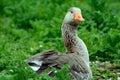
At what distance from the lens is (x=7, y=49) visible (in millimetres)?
10711

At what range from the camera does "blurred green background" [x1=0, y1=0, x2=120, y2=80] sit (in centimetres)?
952

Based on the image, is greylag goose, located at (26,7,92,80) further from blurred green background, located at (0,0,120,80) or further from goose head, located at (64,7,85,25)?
blurred green background, located at (0,0,120,80)

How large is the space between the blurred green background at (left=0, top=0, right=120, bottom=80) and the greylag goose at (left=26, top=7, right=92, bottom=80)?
0.31 m

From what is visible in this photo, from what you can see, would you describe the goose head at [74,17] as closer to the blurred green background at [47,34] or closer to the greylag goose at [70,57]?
the greylag goose at [70,57]

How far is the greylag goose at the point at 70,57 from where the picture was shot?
8249 millimetres

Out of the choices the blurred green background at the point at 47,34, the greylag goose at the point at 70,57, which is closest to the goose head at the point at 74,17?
the greylag goose at the point at 70,57

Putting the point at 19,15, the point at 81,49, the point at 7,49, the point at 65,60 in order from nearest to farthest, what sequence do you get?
the point at 65,60 → the point at 81,49 → the point at 7,49 → the point at 19,15

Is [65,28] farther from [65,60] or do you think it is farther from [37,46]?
[37,46]

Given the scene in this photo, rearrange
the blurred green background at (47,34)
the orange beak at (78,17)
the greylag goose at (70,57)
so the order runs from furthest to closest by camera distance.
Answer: the blurred green background at (47,34) → the orange beak at (78,17) → the greylag goose at (70,57)

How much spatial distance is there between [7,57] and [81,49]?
5.06ft

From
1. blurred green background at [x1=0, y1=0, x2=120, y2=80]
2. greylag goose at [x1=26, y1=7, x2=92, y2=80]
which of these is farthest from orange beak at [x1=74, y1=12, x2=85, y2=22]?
blurred green background at [x1=0, y1=0, x2=120, y2=80]

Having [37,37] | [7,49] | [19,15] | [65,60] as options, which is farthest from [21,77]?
[19,15]

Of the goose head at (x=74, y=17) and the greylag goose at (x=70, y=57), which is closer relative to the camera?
the greylag goose at (x=70, y=57)

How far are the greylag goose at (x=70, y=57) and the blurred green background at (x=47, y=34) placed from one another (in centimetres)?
31
